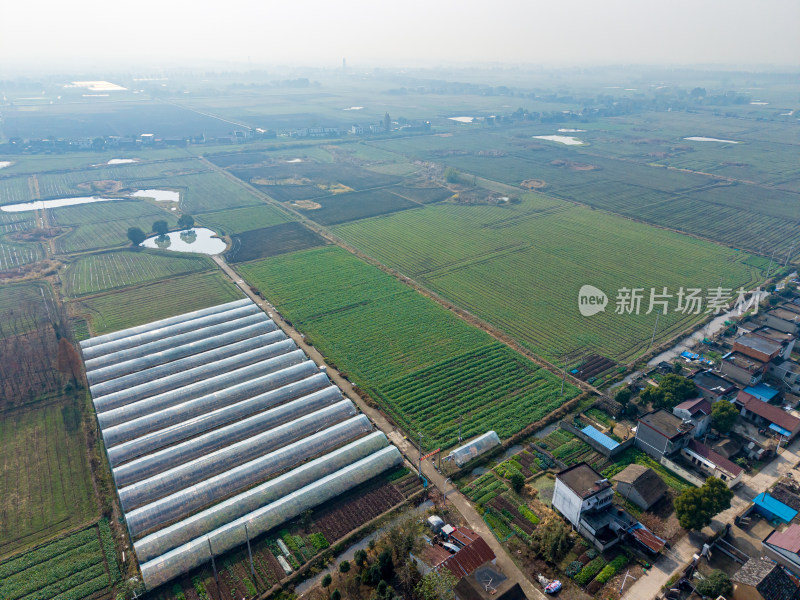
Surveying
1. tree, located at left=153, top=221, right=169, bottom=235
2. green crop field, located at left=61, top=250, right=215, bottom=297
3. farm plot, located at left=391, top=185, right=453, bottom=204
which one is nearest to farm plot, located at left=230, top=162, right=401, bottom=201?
farm plot, located at left=391, top=185, right=453, bottom=204

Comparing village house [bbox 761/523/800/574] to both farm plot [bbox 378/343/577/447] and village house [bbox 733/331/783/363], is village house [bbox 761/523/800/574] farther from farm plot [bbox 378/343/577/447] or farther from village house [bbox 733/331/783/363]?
village house [bbox 733/331/783/363]

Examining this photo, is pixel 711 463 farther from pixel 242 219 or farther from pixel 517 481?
pixel 242 219

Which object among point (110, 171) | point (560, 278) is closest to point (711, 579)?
point (560, 278)

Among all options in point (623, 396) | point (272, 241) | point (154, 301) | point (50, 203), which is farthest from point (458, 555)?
point (50, 203)

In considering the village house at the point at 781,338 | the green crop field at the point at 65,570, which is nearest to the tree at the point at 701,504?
the village house at the point at 781,338

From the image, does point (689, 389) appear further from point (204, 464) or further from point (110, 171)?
point (110, 171)

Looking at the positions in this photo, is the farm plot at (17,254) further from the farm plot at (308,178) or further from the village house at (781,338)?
the village house at (781,338)
